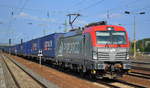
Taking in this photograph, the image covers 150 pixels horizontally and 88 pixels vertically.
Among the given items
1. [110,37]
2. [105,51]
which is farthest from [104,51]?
[110,37]

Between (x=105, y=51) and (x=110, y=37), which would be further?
(x=110, y=37)

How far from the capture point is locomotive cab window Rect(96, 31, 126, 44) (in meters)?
16.0

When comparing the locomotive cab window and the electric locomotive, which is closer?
the electric locomotive

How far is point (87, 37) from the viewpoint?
16703 millimetres

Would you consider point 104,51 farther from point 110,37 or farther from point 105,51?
point 110,37

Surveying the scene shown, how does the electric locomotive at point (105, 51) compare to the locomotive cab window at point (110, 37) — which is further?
the locomotive cab window at point (110, 37)

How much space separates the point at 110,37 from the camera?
635 inches

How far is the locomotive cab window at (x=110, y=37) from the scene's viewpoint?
1602cm

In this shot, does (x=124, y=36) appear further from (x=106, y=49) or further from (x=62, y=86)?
(x=62, y=86)

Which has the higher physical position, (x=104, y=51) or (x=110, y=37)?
(x=110, y=37)

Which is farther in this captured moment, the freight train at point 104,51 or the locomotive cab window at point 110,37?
the locomotive cab window at point 110,37

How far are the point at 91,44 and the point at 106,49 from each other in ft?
3.23

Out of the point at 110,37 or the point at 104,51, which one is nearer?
the point at 104,51

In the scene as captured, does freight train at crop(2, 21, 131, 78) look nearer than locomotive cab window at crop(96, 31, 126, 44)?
Yes
